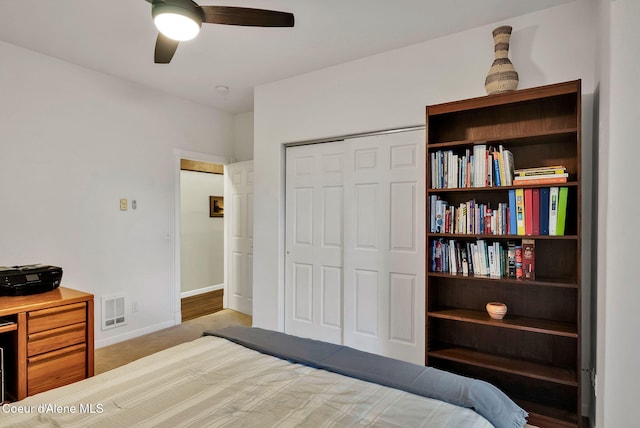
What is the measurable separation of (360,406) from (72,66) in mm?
3677

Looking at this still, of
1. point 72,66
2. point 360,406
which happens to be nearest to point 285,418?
point 360,406

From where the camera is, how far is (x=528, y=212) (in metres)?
2.15

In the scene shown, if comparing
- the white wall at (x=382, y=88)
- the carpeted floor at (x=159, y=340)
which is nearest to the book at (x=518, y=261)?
the white wall at (x=382, y=88)

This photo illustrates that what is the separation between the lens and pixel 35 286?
2.46m

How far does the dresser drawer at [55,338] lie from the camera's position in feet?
7.16

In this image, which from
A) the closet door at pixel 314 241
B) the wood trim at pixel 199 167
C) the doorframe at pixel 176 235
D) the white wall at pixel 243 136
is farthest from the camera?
the wood trim at pixel 199 167

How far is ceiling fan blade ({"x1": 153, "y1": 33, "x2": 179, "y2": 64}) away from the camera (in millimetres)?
2018

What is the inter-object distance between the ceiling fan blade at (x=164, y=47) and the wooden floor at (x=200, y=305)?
3.15 metres

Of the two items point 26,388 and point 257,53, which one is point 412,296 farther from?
point 26,388

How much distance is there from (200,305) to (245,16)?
413 centimetres

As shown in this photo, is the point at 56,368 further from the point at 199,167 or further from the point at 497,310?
the point at 199,167

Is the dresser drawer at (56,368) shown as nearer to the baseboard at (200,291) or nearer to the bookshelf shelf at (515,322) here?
the bookshelf shelf at (515,322)

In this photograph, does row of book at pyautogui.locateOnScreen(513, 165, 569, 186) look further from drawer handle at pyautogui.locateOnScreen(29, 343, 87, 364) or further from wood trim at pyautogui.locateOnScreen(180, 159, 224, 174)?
wood trim at pyautogui.locateOnScreen(180, 159, 224, 174)

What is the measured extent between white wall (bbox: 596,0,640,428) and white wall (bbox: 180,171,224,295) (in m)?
5.16
